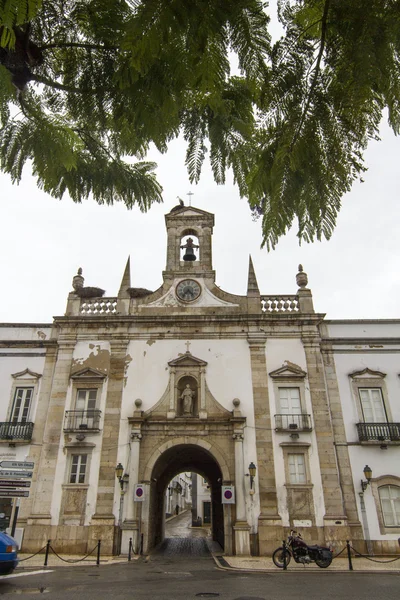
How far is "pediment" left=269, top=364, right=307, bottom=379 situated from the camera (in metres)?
18.6

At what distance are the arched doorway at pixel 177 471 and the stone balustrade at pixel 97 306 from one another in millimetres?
6857

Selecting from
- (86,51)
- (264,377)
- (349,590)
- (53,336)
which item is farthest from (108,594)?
(53,336)

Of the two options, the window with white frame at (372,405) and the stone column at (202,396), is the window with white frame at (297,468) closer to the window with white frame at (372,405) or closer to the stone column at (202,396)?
the window with white frame at (372,405)

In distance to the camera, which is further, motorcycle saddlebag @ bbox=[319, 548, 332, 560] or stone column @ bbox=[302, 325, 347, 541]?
stone column @ bbox=[302, 325, 347, 541]

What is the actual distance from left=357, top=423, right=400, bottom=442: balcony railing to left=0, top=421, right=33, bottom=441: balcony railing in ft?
43.8

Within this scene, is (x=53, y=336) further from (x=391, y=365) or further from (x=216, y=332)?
(x=391, y=365)

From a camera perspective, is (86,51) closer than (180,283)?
Yes

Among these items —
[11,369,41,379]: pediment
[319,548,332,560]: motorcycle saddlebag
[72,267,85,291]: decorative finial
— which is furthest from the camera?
[72,267,85,291]: decorative finial

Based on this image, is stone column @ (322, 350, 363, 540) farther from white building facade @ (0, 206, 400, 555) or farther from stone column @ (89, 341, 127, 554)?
stone column @ (89, 341, 127, 554)

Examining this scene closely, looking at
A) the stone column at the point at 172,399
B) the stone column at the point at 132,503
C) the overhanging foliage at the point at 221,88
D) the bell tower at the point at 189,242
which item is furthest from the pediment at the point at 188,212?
the overhanging foliage at the point at 221,88

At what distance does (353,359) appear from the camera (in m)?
19.1

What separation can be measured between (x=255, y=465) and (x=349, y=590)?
27.7 ft

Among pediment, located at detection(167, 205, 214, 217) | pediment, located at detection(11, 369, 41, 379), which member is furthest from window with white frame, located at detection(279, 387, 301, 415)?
pediment, located at detection(11, 369, 41, 379)

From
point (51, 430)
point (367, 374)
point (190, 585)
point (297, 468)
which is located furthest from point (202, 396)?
point (190, 585)
